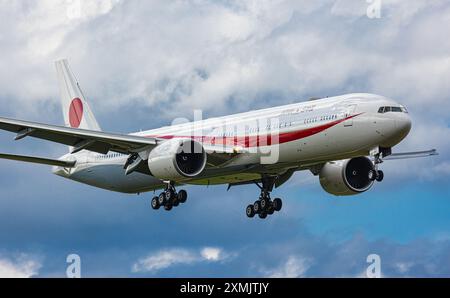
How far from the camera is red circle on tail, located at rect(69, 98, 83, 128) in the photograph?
8514 centimetres

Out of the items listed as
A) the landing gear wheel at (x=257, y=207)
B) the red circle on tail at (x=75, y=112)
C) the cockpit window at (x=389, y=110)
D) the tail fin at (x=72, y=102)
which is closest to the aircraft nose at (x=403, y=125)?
the cockpit window at (x=389, y=110)

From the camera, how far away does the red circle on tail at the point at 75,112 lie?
85.1 m

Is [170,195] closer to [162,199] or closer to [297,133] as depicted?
[162,199]

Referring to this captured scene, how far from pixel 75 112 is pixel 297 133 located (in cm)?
2564

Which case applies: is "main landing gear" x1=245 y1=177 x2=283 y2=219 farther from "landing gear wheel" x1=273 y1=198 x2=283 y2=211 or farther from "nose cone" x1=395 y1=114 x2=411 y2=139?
"nose cone" x1=395 y1=114 x2=411 y2=139

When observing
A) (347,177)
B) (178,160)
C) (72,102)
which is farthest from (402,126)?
(72,102)

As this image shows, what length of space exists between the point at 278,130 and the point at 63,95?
26.9 m

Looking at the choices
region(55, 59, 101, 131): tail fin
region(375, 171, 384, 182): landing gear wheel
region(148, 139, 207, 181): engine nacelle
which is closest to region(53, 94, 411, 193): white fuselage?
region(148, 139, 207, 181): engine nacelle

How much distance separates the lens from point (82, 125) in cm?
8444

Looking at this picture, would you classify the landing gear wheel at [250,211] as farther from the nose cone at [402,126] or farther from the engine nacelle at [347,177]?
the nose cone at [402,126]
